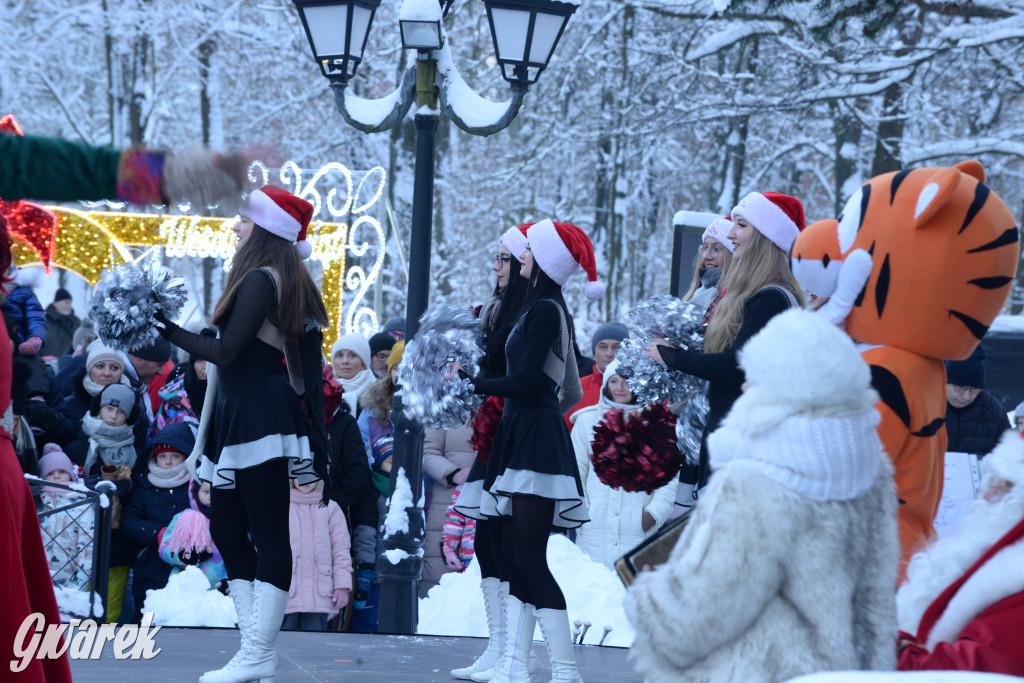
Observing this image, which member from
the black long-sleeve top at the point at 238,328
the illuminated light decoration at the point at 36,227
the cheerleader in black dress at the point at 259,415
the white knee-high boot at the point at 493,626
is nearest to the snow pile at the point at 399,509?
the white knee-high boot at the point at 493,626

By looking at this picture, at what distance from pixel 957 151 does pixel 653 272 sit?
41.8ft

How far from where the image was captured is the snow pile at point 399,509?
6.38m

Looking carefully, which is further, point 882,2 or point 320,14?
point 882,2

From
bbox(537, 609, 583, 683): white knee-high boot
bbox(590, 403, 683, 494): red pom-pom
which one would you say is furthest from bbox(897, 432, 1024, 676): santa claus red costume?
bbox(537, 609, 583, 683): white knee-high boot

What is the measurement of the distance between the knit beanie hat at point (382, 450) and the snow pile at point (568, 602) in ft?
2.91

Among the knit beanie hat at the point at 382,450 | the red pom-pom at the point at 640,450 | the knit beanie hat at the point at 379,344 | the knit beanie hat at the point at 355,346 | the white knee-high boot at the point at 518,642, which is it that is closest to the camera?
the red pom-pom at the point at 640,450

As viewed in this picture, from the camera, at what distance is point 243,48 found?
19.6m

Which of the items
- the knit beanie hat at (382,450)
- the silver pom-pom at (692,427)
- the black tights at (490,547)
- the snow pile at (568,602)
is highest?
the silver pom-pom at (692,427)

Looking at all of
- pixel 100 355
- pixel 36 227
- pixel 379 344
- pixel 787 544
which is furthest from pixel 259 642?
pixel 36 227

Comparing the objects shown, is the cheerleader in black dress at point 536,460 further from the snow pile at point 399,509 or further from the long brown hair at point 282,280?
the snow pile at point 399,509

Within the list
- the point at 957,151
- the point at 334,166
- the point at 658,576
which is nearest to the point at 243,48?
the point at 334,166

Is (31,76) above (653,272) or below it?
above

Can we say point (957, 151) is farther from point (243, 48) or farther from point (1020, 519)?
point (243, 48)

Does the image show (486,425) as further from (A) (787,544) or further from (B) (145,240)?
(B) (145,240)
